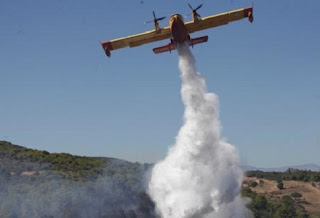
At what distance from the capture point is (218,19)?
232ft

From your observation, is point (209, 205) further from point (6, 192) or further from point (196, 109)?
point (6, 192)

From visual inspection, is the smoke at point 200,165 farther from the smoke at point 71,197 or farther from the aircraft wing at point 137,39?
the smoke at point 71,197

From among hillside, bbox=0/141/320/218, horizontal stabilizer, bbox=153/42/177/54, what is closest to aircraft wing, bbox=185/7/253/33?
horizontal stabilizer, bbox=153/42/177/54

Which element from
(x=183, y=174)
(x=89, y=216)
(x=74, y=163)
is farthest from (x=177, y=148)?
(x=74, y=163)

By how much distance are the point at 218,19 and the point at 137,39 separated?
11.4 meters

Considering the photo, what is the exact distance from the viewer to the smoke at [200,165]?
7750 centimetres

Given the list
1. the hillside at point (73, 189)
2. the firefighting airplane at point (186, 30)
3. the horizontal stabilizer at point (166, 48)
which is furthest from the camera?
the hillside at point (73, 189)

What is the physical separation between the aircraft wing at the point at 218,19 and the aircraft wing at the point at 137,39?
11.0ft

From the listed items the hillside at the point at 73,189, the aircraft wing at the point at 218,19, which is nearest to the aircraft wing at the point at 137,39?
the aircraft wing at the point at 218,19

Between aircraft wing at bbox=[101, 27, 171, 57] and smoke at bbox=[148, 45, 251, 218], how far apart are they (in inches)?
299

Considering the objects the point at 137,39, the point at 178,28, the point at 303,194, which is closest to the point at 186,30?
the point at 178,28

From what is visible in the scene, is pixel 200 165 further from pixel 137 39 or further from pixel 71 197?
pixel 71 197

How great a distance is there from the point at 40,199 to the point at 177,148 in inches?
1271

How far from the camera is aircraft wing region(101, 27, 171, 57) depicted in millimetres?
69938
